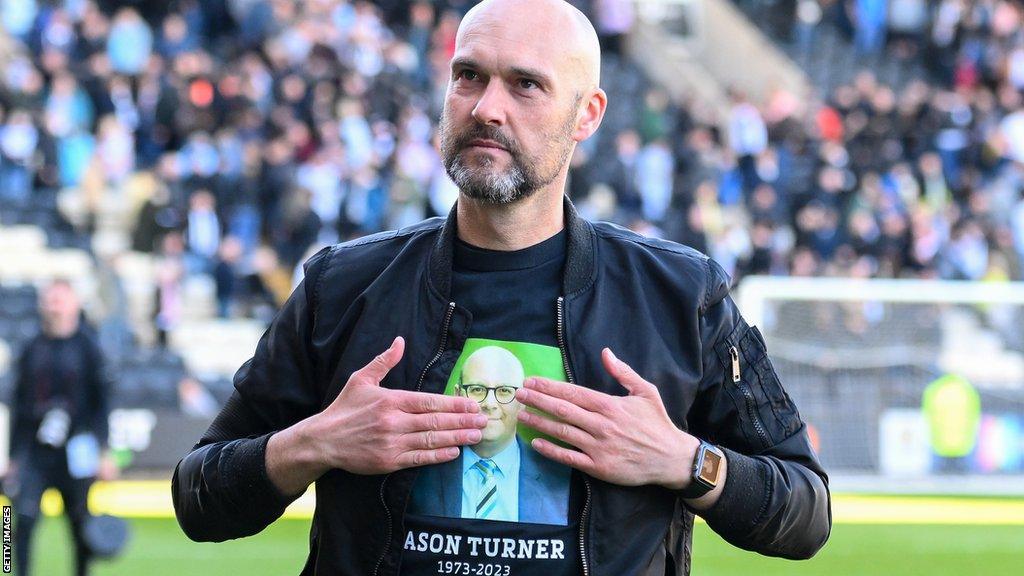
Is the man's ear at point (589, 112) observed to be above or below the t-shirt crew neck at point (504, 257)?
Result: above

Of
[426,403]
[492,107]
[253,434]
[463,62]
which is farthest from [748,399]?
[253,434]

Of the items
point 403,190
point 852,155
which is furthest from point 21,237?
point 852,155

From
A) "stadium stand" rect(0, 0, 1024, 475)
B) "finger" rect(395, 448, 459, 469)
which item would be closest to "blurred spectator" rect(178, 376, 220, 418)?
"stadium stand" rect(0, 0, 1024, 475)

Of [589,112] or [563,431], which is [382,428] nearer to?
[563,431]

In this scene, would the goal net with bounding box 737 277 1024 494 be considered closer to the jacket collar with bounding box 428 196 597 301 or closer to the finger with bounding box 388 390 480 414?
the jacket collar with bounding box 428 196 597 301

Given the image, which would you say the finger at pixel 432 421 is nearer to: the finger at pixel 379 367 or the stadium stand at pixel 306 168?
the finger at pixel 379 367

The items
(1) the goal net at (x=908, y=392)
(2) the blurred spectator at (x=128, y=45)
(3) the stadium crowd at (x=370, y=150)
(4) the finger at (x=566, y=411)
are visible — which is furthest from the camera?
(2) the blurred spectator at (x=128, y=45)

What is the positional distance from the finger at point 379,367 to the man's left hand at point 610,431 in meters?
0.25

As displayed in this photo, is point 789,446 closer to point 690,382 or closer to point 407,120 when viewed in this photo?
point 690,382

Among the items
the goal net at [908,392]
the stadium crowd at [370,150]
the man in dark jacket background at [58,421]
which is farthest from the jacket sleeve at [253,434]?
the stadium crowd at [370,150]

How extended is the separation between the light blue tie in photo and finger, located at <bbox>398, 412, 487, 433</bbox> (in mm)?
116

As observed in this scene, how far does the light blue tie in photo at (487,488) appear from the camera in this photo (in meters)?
2.97

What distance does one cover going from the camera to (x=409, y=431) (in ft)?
9.48

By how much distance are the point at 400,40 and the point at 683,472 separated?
1855 centimetres
